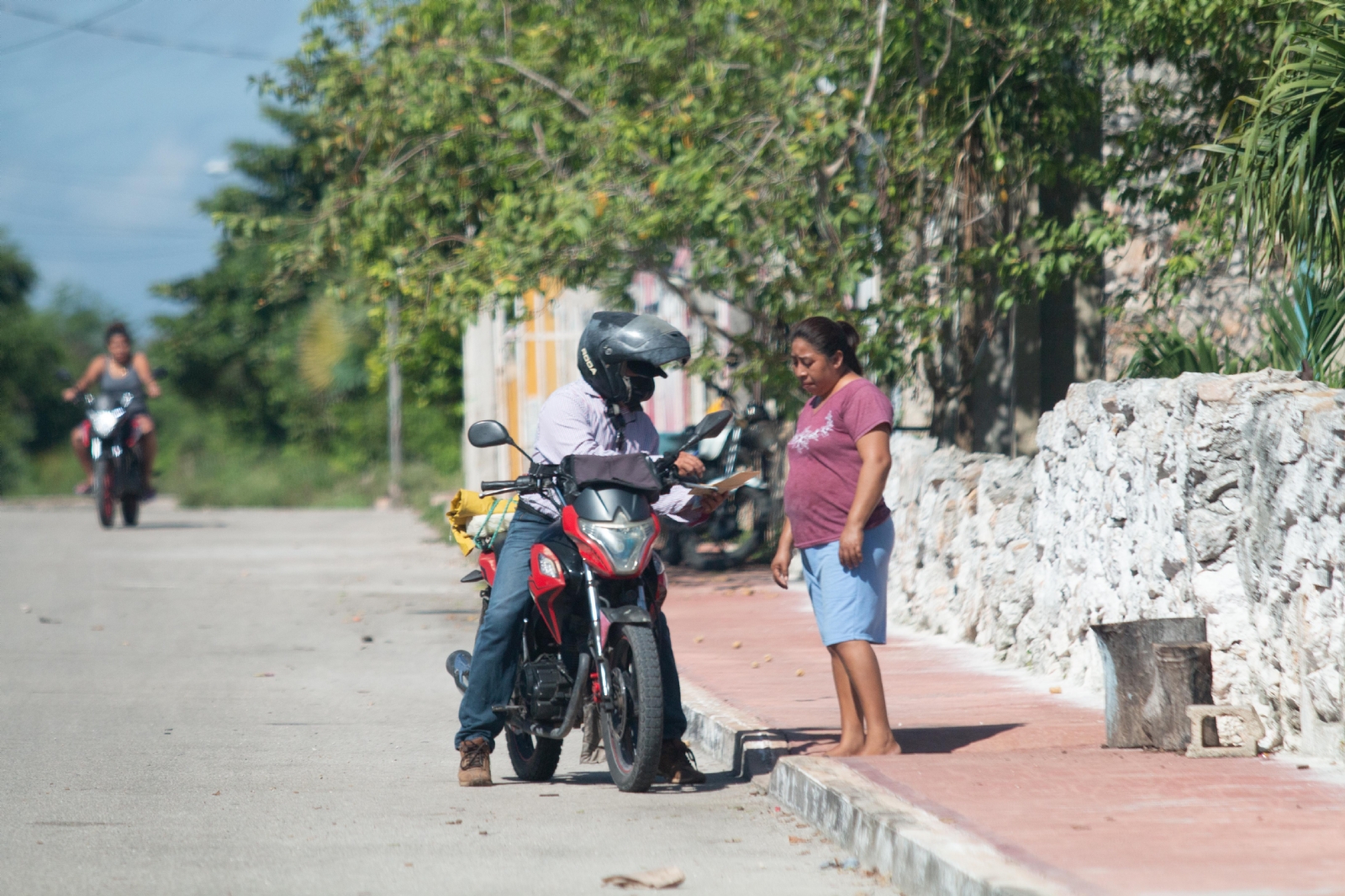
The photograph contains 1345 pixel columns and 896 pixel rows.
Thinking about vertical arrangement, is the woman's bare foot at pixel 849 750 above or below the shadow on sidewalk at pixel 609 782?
above

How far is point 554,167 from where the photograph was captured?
488 inches

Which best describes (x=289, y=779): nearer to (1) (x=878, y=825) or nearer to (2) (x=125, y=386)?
(1) (x=878, y=825)

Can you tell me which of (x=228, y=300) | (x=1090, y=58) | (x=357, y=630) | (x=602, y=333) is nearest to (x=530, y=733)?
(x=602, y=333)

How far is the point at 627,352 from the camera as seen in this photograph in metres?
5.90

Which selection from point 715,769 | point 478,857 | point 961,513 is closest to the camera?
point 478,857

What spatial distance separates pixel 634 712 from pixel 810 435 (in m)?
1.30

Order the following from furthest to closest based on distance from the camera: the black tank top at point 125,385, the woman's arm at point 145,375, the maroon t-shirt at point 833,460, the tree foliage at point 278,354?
the tree foliage at point 278,354
the black tank top at point 125,385
the woman's arm at point 145,375
the maroon t-shirt at point 833,460

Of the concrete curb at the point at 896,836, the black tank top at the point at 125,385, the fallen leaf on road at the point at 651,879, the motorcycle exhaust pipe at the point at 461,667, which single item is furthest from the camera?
the black tank top at the point at 125,385

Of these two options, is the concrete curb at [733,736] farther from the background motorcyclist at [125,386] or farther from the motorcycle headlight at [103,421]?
the background motorcyclist at [125,386]

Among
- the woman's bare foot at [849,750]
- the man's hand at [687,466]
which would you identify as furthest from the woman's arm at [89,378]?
the woman's bare foot at [849,750]

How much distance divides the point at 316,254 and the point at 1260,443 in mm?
8249

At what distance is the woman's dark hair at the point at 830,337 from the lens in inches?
245

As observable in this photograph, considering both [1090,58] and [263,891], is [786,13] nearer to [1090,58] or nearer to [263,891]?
[1090,58]

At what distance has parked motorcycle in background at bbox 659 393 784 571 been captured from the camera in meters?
13.7
